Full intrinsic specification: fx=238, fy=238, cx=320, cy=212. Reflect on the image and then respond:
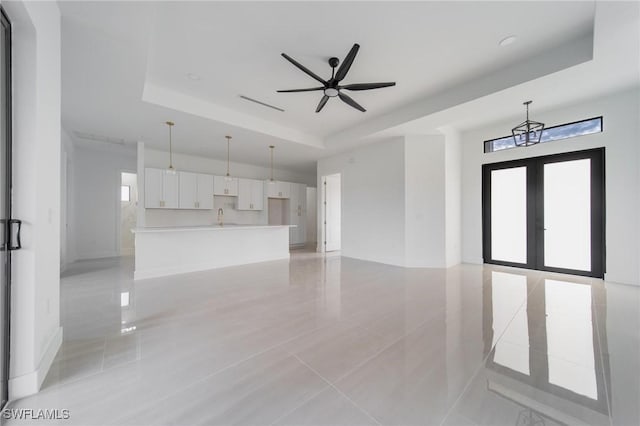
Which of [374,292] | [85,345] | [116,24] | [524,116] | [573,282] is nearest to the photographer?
[85,345]

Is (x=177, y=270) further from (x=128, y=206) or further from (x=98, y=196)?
(x=128, y=206)

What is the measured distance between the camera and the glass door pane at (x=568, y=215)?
436cm

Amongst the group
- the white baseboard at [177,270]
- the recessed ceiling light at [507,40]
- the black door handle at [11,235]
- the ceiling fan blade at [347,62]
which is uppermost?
the recessed ceiling light at [507,40]

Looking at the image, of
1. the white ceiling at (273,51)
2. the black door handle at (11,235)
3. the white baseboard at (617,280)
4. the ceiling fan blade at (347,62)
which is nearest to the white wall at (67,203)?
the white ceiling at (273,51)

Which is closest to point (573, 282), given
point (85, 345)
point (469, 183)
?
point (469, 183)

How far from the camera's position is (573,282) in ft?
13.2

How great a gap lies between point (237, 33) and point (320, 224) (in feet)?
18.0

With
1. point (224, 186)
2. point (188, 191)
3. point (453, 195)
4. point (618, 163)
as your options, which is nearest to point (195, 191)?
point (188, 191)

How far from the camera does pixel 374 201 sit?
19.2 ft

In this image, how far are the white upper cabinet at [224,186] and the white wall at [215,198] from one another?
45 cm

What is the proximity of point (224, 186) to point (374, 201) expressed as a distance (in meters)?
4.37

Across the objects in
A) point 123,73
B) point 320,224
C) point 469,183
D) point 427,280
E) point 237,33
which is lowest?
point 427,280

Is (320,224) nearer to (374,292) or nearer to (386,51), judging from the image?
(374,292)

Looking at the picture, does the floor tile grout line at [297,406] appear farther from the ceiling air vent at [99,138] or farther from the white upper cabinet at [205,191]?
the ceiling air vent at [99,138]
